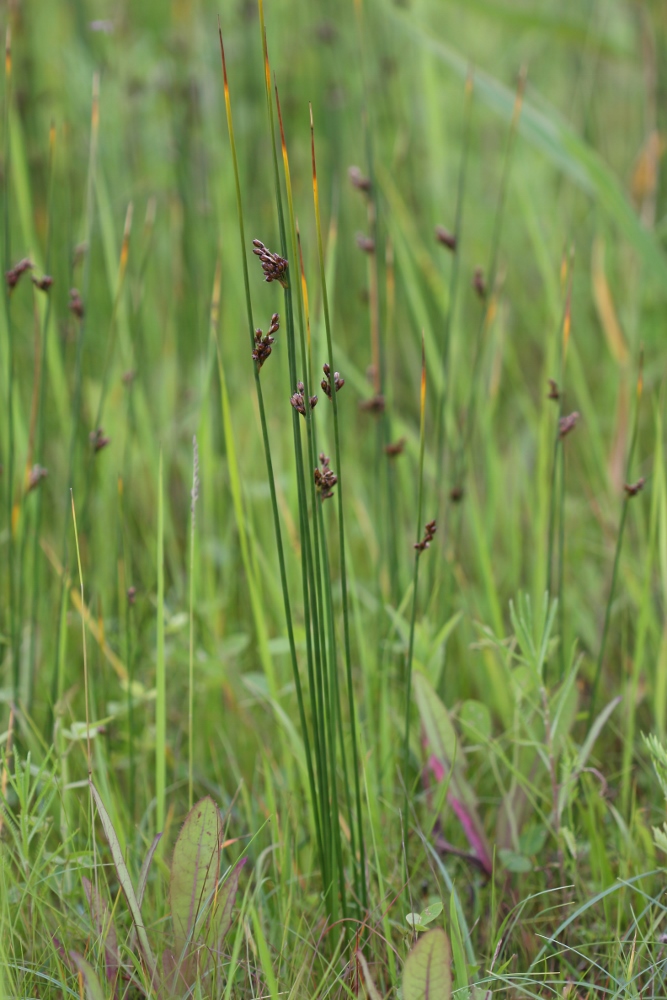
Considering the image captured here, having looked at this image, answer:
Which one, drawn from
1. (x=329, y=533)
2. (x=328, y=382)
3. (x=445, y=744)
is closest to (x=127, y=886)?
(x=445, y=744)

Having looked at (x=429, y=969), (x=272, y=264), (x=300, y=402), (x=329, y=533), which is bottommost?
(x=429, y=969)

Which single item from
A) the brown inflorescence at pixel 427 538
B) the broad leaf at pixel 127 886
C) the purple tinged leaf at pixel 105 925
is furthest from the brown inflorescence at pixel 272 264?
the purple tinged leaf at pixel 105 925

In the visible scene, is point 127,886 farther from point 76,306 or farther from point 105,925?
point 76,306

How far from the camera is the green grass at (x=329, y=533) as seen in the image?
86 centimetres

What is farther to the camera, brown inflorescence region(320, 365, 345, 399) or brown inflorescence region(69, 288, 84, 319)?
brown inflorescence region(69, 288, 84, 319)

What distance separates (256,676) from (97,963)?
497 millimetres

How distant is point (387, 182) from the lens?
1.82m

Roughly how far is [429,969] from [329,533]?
99 cm

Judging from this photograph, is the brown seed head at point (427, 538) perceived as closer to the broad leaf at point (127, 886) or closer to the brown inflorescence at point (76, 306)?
the broad leaf at point (127, 886)

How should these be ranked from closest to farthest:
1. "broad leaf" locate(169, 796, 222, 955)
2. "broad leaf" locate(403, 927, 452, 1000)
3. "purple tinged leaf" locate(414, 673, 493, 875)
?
1. "broad leaf" locate(403, 927, 452, 1000)
2. "broad leaf" locate(169, 796, 222, 955)
3. "purple tinged leaf" locate(414, 673, 493, 875)

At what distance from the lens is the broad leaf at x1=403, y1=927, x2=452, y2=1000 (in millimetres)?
716

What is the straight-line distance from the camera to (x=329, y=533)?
5.43 feet

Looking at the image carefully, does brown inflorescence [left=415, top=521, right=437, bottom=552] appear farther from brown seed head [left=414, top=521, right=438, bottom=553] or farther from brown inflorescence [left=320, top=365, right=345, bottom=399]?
brown inflorescence [left=320, top=365, right=345, bottom=399]

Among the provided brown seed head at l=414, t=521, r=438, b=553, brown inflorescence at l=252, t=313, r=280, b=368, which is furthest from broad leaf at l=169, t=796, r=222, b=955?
brown inflorescence at l=252, t=313, r=280, b=368
